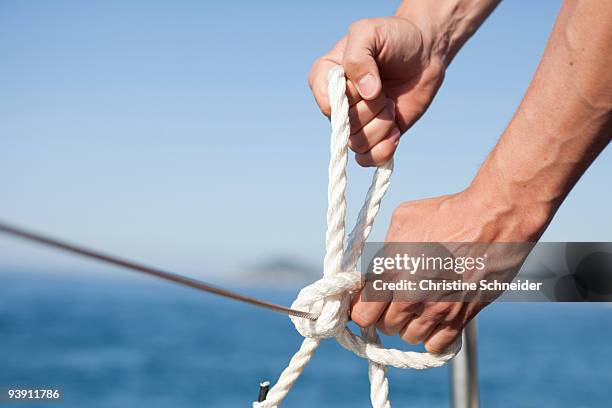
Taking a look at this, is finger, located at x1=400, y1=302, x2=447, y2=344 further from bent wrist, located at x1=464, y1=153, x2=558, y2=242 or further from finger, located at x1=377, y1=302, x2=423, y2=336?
bent wrist, located at x1=464, y1=153, x2=558, y2=242

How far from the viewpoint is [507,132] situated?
1038mm

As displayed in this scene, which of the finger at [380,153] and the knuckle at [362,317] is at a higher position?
the finger at [380,153]

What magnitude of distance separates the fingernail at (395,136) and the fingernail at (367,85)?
0.39 ft

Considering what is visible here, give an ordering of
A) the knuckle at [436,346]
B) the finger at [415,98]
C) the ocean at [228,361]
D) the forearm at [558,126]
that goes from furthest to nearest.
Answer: the ocean at [228,361]
the finger at [415,98]
the knuckle at [436,346]
the forearm at [558,126]

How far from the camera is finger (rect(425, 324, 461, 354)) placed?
1.11 metres

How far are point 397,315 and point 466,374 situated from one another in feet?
0.46

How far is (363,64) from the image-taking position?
1175 mm

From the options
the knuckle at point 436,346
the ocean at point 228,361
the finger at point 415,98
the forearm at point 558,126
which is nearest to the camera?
the forearm at point 558,126

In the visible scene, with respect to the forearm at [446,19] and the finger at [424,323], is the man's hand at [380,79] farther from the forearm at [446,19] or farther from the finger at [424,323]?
the finger at [424,323]

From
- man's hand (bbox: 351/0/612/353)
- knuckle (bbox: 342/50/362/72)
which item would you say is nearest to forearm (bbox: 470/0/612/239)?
man's hand (bbox: 351/0/612/353)

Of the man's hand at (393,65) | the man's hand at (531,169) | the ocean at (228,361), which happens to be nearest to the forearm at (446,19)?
the man's hand at (393,65)

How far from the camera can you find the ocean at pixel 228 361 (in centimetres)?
1070

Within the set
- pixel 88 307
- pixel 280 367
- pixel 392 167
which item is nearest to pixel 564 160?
pixel 392 167

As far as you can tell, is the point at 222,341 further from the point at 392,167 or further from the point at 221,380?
the point at 392,167
